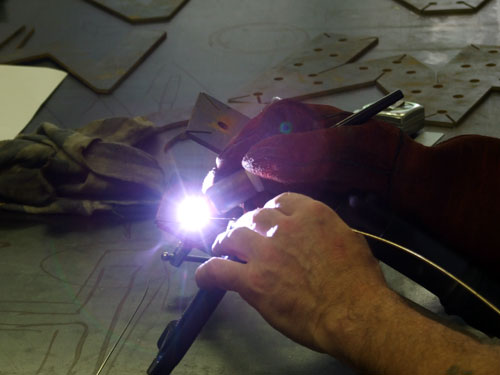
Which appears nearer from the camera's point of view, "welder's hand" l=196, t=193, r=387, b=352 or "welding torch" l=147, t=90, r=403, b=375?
"welder's hand" l=196, t=193, r=387, b=352

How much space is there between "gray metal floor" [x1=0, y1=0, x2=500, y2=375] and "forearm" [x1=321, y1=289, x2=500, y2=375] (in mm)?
412

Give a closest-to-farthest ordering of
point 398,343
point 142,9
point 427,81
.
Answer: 1. point 398,343
2. point 427,81
3. point 142,9

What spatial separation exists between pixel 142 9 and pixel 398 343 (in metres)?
3.01

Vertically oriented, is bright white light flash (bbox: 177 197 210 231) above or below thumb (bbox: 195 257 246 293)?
below

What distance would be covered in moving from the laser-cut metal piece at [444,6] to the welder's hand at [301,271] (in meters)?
2.43

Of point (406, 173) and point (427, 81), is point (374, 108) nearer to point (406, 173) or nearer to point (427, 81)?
point (406, 173)

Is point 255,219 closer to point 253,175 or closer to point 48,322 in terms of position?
point 253,175

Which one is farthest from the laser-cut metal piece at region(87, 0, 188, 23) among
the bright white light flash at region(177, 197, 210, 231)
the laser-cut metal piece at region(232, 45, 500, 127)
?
the bright white light flash at region(177, 197, 210, 231)

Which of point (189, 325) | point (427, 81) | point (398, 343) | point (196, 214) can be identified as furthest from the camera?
point (427, 81)

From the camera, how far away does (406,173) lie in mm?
1157

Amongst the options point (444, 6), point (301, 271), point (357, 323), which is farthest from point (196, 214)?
point (444, 6)

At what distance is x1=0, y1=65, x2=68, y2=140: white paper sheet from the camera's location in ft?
7.81

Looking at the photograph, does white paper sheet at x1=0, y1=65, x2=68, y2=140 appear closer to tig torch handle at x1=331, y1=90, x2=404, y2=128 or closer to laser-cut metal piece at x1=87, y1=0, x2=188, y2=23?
laser-cut metal piece at x1=87, y1=0, x2=188, y2=23

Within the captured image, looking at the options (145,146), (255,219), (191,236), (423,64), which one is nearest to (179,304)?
(191,236)
